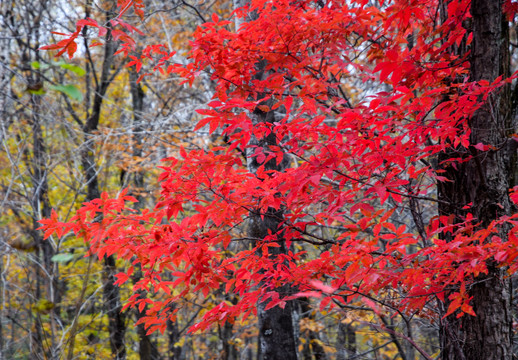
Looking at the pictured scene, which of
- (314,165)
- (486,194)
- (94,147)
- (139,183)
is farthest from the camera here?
(139,183)

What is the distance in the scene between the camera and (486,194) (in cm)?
296

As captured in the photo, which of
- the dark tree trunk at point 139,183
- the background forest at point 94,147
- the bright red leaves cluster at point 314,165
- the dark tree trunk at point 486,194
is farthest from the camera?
the dark tree trunk at point 139,183

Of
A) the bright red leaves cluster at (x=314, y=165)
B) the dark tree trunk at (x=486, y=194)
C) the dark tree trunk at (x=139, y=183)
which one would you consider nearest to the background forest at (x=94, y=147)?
the dark tree trunk at (x=139, y=183)

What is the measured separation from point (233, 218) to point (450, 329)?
1.93 meters

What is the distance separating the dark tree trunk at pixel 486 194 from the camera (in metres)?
2.86

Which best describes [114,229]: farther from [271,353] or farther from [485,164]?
[485,164]

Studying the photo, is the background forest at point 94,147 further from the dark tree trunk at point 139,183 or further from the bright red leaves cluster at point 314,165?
the bright red leaves cluster at point 314,165

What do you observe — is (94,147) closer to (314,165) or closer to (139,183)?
(139,183)

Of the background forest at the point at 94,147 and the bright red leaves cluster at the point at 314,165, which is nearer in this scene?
the bright red leaves cluster at the point at 314,165

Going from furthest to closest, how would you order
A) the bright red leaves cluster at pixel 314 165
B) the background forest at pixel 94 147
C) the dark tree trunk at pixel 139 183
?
the dark tree trunk at pixel 139 183
the background forest at pixel 94 147
the bright red leaves cluster at pixel 314 165

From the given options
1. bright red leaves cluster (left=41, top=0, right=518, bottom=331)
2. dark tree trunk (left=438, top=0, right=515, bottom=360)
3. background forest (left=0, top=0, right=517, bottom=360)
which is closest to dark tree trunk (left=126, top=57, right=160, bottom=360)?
background forest (left=0, top=0, right=517, bottom=360)

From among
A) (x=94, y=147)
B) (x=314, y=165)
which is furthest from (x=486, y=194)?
(x=94, y=147)

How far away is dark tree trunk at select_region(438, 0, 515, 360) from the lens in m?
2.86

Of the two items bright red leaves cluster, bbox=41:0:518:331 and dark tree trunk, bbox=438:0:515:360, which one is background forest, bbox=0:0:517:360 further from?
bright red leaves cluster, bbox=41:0:518:331
